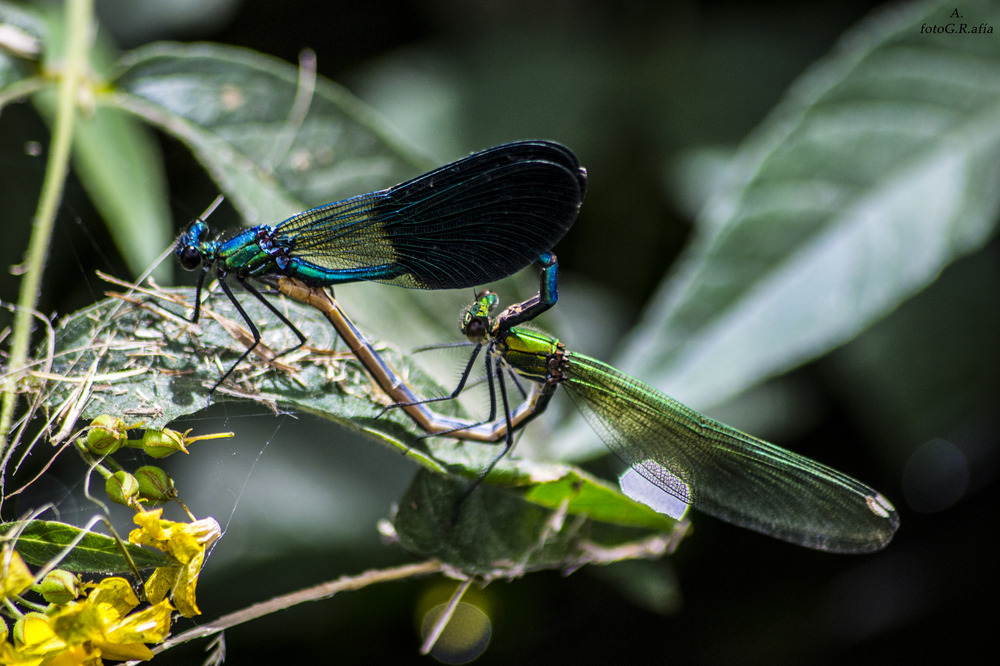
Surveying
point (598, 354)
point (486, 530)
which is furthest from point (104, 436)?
point (598, 354)

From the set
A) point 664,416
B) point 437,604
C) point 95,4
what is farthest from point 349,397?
point 95,4

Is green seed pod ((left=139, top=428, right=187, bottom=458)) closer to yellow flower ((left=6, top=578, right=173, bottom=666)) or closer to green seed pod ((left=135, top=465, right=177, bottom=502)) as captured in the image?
green seed pod ((left=135, top=465, right=177, bottom=502))

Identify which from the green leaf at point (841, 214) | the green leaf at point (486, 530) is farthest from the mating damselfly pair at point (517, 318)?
the green leaf at point (841, 214)

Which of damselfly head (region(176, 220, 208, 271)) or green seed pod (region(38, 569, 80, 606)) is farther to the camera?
damselfly head (region(176, 220, 208, 271))

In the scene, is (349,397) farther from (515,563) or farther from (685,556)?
(685,556)

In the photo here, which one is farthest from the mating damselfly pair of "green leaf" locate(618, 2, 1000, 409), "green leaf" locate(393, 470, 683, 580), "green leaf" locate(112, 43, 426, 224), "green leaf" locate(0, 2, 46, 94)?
"green leaf" locate(0, 2, 46, 94)

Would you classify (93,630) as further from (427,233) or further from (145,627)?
(427,233)
